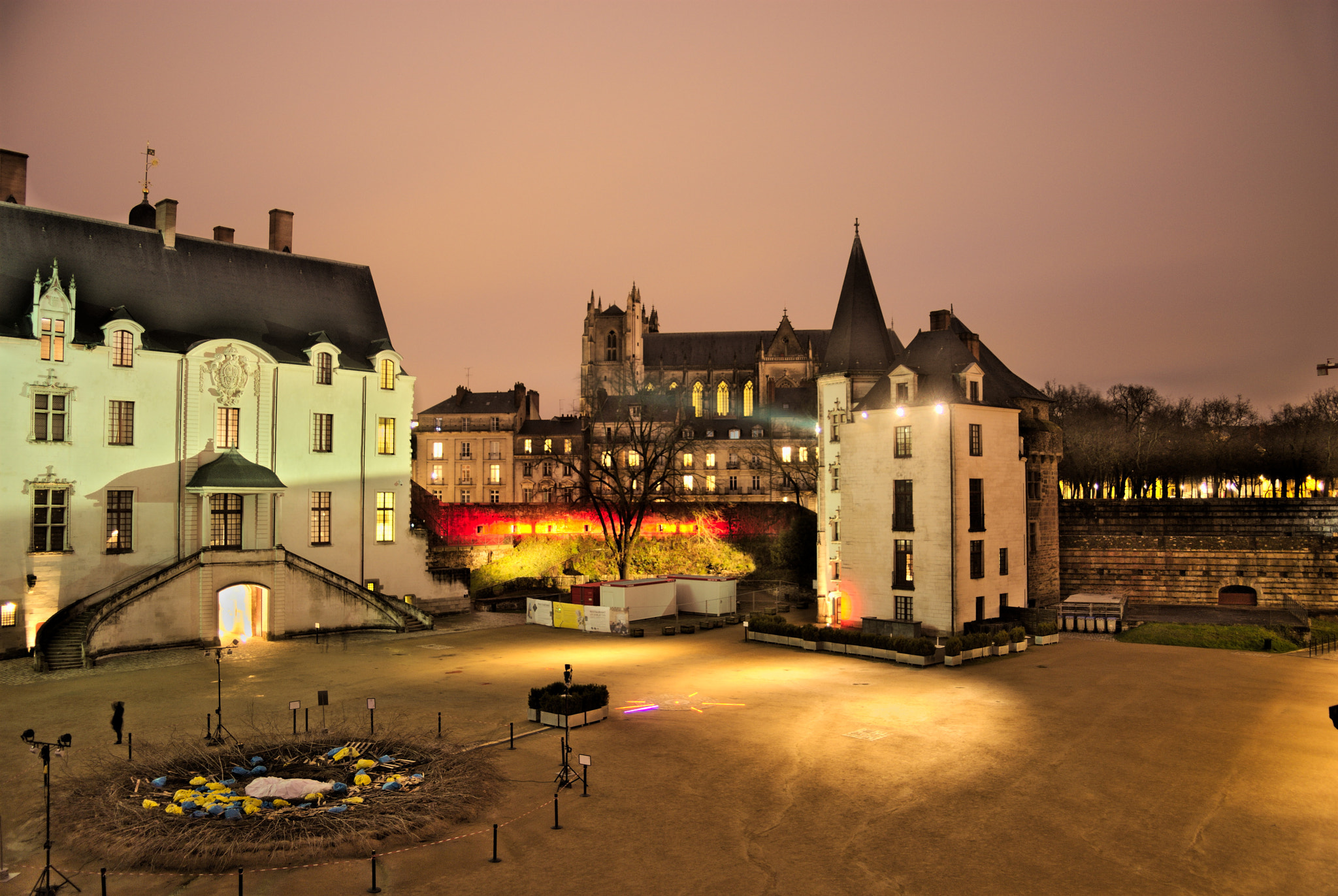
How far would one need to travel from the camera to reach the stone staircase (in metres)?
31.1

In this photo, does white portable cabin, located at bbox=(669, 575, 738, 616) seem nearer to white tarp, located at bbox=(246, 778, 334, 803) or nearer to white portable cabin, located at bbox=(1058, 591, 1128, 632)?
white portable cabin, located at bbox=(1058, 591, 1128, 632)

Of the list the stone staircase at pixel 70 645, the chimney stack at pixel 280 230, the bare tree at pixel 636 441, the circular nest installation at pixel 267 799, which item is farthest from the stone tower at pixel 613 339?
the circular nest installation at pixel 267 799

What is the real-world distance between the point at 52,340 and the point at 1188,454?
8262cm

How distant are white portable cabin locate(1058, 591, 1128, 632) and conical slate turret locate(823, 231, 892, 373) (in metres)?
14.0

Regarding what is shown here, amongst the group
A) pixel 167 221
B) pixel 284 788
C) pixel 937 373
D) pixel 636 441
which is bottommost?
pixel 284 788

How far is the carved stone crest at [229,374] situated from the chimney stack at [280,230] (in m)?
9.01

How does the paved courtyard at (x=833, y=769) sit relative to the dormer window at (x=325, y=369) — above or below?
below

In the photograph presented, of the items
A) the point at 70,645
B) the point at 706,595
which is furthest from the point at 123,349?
the point at 706,595

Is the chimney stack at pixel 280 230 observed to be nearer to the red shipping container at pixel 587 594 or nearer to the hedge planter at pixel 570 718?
the red shipping container at pixel 587 594

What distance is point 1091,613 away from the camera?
41812 mm

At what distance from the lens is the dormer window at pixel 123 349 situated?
1452 inches

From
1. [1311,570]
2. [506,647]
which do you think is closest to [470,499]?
[506,647]

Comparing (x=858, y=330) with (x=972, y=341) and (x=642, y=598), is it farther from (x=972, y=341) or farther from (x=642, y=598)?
(x=642, y=598)

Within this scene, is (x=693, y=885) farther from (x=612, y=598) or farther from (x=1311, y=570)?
(x=1311, y=570)
